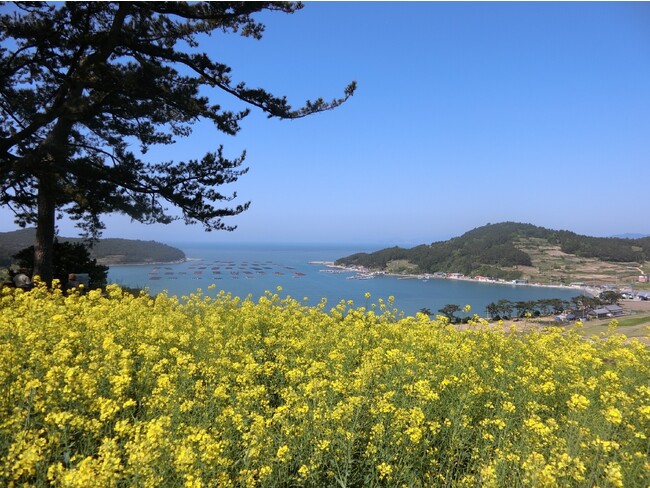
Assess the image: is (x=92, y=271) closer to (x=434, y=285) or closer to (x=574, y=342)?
(x=574, y=342)

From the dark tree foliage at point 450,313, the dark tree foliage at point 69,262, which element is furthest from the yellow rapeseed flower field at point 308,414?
the dark tree foliage at point 69,262

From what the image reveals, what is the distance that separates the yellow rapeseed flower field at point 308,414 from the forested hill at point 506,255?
39.8 metres

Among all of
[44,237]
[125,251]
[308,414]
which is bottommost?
[308,414]

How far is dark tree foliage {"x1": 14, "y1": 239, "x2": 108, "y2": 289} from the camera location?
505 inches

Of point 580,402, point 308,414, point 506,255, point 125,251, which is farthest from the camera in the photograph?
point 506,255

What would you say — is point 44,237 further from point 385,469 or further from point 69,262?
point 385,469

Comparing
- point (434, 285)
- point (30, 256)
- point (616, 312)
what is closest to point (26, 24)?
point (30, 256)

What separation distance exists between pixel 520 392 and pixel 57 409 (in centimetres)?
401

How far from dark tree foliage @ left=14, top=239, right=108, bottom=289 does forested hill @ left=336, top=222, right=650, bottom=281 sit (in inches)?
1338

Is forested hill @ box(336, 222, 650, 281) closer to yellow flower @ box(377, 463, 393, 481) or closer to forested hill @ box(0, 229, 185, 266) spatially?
forested hill @ box(0, 229, 185, 266)

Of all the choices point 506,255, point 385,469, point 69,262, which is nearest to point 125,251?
point 69,262

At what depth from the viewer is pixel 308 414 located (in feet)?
9.57

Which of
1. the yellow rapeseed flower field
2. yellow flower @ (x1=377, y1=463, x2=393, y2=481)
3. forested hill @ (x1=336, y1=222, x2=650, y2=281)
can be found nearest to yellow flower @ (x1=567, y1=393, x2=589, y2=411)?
the yellow rapeseed flower field

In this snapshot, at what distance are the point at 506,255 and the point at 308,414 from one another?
50.8 meters
